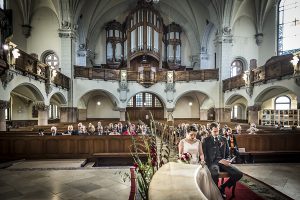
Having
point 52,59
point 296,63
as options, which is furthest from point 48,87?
point 296,63

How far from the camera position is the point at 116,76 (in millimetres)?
19906

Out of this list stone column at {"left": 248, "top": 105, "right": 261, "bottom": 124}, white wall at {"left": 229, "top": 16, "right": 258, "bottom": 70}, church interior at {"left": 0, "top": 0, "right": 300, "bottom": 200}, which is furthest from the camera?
white wall at {"left": 229, "top": 16, "right": 258, "bottom": 70}

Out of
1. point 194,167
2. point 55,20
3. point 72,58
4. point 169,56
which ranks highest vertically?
point 55,20

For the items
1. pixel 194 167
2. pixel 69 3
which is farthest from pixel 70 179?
pixel 69 3

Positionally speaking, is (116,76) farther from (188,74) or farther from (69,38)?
(188,74)

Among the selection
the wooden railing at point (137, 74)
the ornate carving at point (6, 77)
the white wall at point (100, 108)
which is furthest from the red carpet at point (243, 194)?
the white wall at point (100, 108)

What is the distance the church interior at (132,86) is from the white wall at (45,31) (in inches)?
3.6

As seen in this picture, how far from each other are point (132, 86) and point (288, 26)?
1465 centimetres

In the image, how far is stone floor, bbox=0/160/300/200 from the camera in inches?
176

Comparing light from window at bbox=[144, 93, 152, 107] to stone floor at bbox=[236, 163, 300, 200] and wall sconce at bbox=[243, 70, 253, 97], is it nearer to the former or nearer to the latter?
wall sconce at bbox=[243, 70, 253, 97]

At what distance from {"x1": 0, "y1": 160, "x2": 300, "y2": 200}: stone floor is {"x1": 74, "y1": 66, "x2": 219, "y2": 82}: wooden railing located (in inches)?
530

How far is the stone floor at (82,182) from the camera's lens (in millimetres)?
4461

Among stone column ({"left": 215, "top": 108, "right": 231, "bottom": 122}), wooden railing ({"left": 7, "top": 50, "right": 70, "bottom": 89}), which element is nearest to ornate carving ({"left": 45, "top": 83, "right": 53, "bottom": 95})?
wooden railing ({"left": 7, "top": 50, "right": 70, "bottom": 89})

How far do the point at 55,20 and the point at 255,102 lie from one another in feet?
60.4
